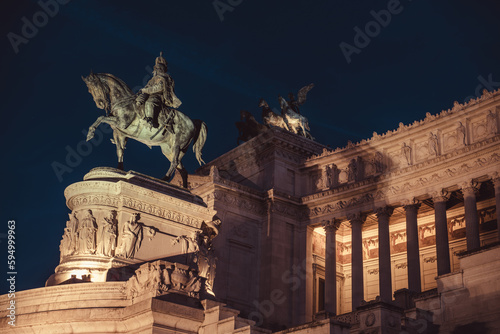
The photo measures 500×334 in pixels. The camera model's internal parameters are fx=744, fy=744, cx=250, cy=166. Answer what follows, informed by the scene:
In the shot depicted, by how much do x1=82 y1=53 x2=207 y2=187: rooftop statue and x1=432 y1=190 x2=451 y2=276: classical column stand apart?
1768 centimetres

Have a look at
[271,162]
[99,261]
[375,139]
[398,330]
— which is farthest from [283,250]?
[398,330]

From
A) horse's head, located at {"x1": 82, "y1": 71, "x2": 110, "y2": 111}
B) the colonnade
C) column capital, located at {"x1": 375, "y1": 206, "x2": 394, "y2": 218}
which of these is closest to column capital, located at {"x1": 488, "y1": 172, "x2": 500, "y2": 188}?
the colonnade

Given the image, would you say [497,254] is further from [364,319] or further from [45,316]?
[45,316]

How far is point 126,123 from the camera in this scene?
27.0 m

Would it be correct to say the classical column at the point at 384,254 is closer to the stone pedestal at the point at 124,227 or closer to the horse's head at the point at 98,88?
the stone pedestal at the point at 124,227

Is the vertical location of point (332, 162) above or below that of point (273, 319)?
above

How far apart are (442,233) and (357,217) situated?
20.4ft

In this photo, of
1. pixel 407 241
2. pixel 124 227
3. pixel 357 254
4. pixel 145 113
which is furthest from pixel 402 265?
pixel 124 227

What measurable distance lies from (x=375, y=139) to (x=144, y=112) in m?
22.4

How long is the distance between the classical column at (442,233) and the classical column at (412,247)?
1458 millimetres

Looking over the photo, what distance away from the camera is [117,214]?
24297 millimetres

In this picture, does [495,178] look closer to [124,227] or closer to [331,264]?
[331,264]

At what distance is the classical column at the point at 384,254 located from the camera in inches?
1655

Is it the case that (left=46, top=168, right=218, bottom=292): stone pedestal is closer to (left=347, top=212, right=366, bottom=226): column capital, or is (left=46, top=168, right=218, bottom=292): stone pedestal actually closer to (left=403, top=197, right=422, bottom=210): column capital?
(left=403, top=197, right=422, bottom=210): column capital
